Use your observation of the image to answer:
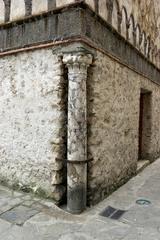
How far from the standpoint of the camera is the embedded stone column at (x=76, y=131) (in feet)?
11.0

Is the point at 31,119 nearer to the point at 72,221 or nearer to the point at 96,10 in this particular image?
the point at 72,221

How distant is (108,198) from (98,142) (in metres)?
0.89

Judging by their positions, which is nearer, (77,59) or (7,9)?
(77,59)

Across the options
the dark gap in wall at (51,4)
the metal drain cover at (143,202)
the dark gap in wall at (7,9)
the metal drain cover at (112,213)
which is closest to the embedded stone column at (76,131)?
the metal drain cover at (112,213)

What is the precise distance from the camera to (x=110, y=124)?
13.5ft

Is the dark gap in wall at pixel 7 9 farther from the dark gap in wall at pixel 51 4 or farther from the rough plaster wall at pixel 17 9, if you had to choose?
the dark gap in wall at pixel 51 4

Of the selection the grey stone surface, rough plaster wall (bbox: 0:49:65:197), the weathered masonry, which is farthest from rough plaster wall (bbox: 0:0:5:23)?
the grey stone surface

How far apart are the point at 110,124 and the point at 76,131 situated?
2.93 feet

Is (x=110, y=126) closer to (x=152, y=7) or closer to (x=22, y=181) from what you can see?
(x=22, y=181)

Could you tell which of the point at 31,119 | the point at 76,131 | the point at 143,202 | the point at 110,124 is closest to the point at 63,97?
the point at 76,131

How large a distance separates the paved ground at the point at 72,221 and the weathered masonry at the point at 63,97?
0.18 meters

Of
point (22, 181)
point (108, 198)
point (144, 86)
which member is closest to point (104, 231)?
point (108, 198)

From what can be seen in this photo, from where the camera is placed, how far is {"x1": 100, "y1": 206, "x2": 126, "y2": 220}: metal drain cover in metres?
3.39

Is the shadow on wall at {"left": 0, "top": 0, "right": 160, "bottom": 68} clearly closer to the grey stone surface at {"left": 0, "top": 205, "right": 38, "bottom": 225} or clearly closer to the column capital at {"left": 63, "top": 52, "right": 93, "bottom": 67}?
the column capital at {"left": 63, "top": 52, "right": 93, "bottom": 67}
